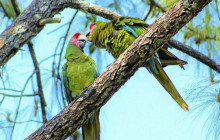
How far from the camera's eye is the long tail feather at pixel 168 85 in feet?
8.03

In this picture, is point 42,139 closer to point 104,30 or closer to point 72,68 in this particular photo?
point 72,68

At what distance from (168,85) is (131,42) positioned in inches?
18.5

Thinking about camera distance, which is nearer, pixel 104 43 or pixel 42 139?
pixel 42 139

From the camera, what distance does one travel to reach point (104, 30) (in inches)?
112

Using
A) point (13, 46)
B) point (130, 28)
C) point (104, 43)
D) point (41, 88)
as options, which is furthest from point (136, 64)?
point (41, 88)

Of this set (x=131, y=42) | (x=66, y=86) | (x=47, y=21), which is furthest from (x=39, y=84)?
(x=131, y=42)

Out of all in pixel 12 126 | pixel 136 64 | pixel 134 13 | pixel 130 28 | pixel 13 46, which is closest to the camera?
pixel 136 64

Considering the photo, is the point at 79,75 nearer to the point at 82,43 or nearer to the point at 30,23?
the point at 82,43

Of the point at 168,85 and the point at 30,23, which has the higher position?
the point at 30,23

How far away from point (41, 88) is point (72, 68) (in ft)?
2.02

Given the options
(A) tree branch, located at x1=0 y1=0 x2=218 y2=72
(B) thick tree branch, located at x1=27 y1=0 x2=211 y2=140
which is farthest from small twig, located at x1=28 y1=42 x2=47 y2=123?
(B) thick tree branch, located at x1=27 y1=0 x2=211 y2=140

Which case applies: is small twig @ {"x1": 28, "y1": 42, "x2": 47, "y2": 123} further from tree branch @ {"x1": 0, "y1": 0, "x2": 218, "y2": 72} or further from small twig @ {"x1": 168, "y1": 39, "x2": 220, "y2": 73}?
small twig @ {"x1": 168, "y1": 39, "x2": 220, "y2": 73}

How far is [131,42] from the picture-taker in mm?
2668

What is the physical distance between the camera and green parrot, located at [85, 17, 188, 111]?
8.31 ft
